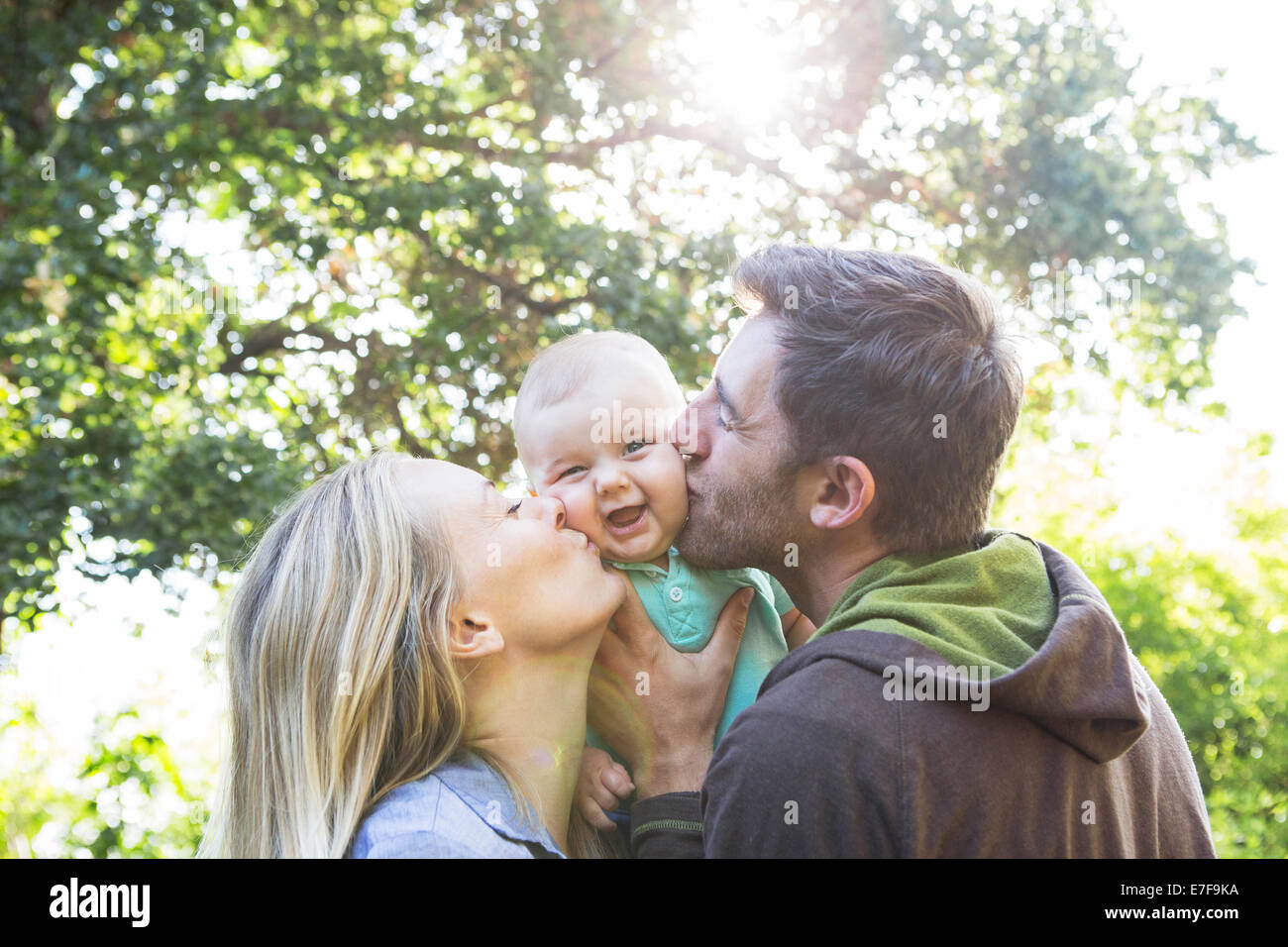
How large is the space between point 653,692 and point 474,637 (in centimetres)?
45

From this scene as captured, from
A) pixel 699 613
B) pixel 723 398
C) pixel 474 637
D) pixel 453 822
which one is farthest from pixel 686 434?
pixel 453 822

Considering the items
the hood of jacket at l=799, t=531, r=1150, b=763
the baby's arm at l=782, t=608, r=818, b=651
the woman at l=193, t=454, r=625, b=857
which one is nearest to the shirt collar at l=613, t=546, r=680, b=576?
the woman at l=193, t=454, r=625, b=857

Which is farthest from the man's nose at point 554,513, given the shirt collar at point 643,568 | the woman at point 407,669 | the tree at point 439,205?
the tree at point 439,205

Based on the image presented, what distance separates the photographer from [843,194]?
7.53 meters

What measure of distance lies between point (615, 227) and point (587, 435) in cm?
422

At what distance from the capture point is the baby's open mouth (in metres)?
2.35

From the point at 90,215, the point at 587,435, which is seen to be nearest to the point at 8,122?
the point at 90,215

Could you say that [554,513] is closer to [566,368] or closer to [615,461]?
[615,461]

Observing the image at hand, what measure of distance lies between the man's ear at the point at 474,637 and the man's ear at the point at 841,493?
0.62 meters

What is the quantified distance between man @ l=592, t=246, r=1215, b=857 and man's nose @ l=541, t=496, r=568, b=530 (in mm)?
248

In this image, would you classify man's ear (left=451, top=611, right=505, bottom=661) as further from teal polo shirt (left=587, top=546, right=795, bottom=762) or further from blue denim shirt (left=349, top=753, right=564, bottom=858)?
teal polo shirt (left=587, top=546, right=795, bottom=762)

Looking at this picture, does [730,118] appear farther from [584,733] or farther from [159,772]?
[584,733]

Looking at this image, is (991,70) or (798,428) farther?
(991,70)

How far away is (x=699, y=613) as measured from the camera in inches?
92.7
